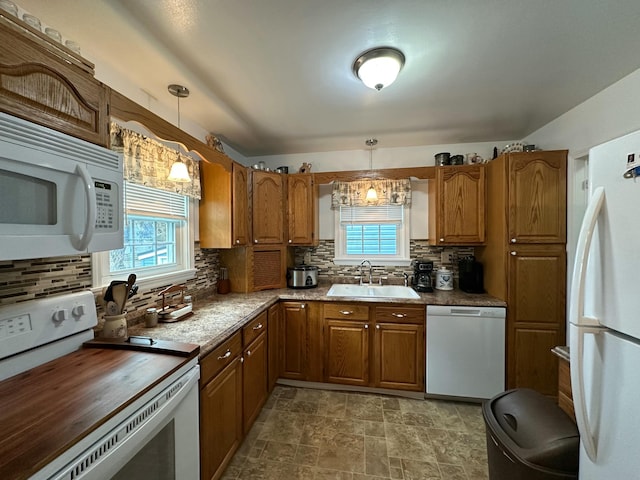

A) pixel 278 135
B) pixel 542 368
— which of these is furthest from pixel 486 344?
pixel 278 135

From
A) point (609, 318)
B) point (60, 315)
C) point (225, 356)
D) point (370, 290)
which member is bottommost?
point (225, 356)

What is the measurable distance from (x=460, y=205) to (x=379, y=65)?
162 cm

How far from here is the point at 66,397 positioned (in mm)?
868

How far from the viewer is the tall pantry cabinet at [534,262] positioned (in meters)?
2.12

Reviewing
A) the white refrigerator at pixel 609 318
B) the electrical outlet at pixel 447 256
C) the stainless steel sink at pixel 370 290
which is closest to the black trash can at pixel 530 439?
the white refrigerator at pixel 609 318

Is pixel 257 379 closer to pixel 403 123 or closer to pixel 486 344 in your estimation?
pixel 486 344

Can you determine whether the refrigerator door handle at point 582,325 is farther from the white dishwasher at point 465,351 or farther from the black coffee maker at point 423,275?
the black coffee maker at point 423,275

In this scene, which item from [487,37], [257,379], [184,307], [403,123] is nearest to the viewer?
[487,37]

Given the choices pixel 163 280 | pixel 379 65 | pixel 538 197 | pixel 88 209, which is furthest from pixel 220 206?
pixel 538 197

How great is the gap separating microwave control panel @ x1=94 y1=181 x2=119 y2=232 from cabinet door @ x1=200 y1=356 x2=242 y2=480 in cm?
89

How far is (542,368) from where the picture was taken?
7.10 ft

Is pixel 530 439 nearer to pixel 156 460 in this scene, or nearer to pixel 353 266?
pixel 156 460

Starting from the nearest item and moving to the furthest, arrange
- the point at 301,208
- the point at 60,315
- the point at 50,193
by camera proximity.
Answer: the point at 50,193, the point at 60,315, the point at 301,208

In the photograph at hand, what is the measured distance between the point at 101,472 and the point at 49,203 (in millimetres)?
852
